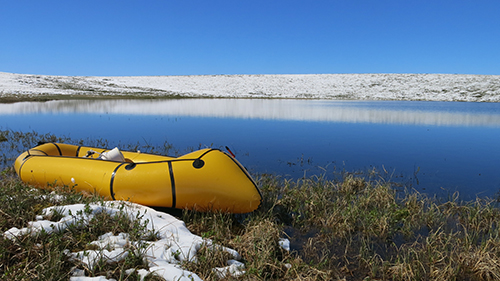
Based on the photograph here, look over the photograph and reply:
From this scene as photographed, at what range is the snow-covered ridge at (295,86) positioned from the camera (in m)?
50.0

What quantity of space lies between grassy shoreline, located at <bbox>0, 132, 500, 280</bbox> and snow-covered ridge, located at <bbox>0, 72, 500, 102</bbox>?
43.9 meters

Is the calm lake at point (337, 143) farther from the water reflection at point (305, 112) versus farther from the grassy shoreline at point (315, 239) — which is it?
the grassy shoreline at point (315, 239)

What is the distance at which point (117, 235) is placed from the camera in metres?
3.44

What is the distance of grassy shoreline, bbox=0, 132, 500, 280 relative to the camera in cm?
293

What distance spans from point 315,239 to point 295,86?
61.4 meters

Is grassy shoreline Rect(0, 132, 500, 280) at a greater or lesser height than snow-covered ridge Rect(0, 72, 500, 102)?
lesser

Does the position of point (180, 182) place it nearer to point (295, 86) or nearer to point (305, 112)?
point (305, 112)

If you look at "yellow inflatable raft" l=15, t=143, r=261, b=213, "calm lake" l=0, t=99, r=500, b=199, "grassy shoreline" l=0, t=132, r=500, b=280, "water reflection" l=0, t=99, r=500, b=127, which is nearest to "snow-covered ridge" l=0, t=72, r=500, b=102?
"water reflection" l=0, t=99, r=500, b=127

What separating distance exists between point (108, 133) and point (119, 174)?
9.88 m

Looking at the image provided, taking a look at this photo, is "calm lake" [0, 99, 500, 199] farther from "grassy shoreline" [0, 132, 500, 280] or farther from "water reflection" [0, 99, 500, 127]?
"grassy shoreline" [0, 132, 500, 280]

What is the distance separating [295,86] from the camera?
6359 cm

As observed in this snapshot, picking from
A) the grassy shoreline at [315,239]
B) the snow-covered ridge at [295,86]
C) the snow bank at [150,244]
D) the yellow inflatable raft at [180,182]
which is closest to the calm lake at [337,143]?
the grassy shoreline at [315,239]

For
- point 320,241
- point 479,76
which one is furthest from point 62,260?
point 479,76

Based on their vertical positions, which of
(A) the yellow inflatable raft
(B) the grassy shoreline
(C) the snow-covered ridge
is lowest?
A: (B) the grassy shoreline
